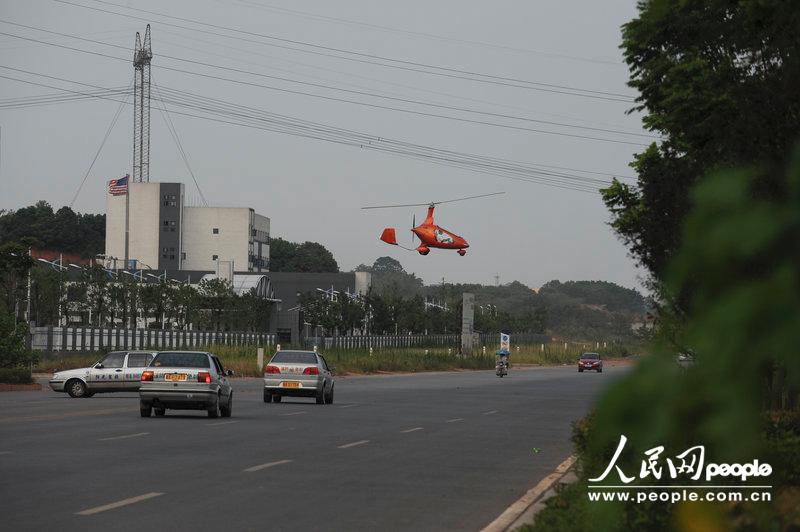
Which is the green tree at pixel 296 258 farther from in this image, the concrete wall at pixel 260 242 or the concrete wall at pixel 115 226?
the concrete wall at pixel 115 226

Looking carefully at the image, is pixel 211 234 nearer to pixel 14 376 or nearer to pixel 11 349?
pixel 11 349

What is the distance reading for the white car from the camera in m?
38.4

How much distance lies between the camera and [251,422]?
88.1 ft

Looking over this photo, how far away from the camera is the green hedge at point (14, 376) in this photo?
1677 inches

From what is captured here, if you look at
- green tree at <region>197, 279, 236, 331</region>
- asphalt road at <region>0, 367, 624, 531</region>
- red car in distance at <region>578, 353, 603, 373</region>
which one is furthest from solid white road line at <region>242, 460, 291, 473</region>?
green tree at <region>197, 279, 236, 331</region>

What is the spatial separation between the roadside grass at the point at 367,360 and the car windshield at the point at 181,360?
23880 mm

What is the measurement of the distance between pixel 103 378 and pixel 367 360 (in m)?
39.3

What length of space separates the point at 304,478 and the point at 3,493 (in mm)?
3904

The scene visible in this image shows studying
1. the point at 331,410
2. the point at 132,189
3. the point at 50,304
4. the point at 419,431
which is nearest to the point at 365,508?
the point at 419,431

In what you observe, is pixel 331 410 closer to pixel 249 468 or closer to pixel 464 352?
pixel 249 468

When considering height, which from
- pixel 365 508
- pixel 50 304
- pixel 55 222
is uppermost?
pixel 55 222

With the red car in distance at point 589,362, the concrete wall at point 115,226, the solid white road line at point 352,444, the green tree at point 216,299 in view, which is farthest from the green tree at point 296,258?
the solid white road line at point 352,444

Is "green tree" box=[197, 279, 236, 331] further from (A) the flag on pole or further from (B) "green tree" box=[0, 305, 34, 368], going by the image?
(B) "green tree" box=[0, 305, 34, 368]

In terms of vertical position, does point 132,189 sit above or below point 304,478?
above
